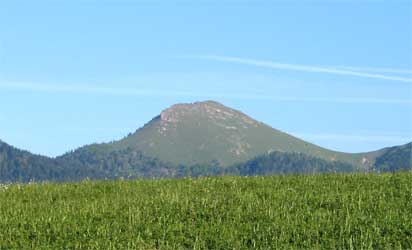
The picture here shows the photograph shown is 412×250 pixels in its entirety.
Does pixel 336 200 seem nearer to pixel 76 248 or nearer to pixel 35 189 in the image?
pixel 76 248

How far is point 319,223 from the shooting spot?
56.1 ft

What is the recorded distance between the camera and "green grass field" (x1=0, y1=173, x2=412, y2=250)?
629 inches

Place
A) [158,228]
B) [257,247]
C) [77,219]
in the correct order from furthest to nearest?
[77,219]
[158,228]
[257,247]

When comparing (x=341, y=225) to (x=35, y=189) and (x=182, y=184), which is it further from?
(x=35, y=189)

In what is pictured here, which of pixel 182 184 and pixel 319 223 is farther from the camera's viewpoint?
pixel 182 184

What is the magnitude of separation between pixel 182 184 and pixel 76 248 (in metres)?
8.63

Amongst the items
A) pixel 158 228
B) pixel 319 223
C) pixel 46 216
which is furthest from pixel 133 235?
pixel 319 223

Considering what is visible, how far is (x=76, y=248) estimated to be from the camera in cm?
1554

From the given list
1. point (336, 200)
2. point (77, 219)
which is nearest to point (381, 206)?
point (336, 200)

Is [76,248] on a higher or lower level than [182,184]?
lower

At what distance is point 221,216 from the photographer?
18.0m

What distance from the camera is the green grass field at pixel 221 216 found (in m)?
16.0

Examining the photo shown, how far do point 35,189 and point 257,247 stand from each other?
37.8 feet

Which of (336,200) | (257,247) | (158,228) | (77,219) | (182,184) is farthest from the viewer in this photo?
(182,184)
